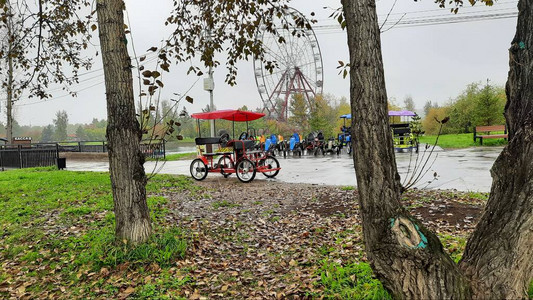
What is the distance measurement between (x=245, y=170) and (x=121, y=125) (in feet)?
19.0

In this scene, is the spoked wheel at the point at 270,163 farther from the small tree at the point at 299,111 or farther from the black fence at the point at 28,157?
the small tree at the point at 299,111

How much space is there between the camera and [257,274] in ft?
9.95

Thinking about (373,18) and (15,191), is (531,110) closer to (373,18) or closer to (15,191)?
(373,18)

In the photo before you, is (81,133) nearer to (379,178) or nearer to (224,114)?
(224,114)

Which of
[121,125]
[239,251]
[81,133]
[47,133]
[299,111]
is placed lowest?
[239,251]

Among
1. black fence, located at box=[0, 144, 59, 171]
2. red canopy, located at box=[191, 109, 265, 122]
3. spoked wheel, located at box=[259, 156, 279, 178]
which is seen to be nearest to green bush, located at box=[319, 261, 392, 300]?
spoked wheel, located at box=[259, 156, 279, 178]

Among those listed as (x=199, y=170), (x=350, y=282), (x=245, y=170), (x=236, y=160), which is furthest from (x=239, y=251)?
(x=199, y=170)

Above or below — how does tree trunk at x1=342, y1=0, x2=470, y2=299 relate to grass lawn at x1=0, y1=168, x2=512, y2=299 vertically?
above

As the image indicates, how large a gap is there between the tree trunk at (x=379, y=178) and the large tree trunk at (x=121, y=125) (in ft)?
7.52

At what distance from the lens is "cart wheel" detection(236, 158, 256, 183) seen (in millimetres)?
8867

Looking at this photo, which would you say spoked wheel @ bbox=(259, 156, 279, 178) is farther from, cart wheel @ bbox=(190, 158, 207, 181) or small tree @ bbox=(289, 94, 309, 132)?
small tree @ bbox=(289, 94, 309, 132)

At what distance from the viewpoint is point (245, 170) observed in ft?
29.2

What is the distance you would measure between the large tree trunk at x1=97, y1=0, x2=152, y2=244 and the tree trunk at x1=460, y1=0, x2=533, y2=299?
113 inches

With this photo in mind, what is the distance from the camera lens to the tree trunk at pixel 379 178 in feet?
5.98
